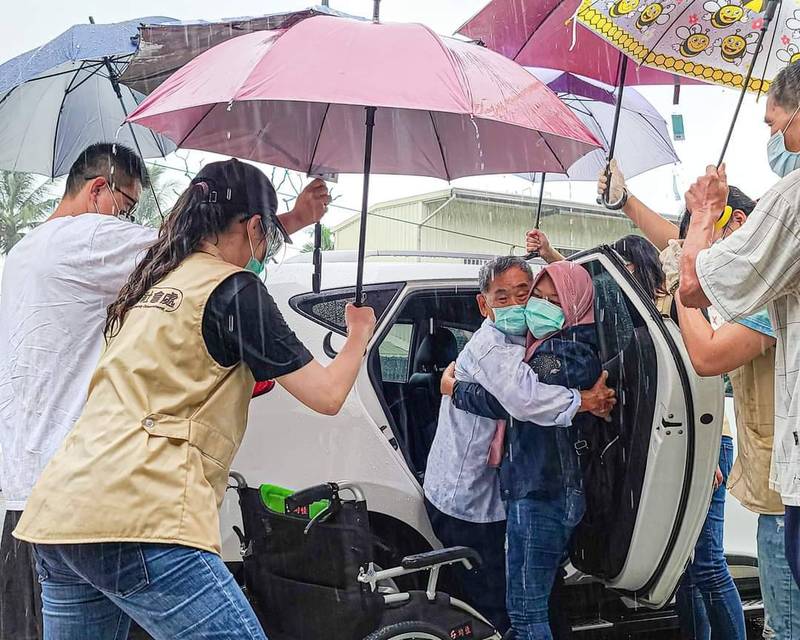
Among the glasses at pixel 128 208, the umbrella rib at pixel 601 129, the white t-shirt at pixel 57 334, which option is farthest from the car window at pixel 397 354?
the white t-shirt at pixel 57 334

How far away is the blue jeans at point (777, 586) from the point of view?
2.37 m

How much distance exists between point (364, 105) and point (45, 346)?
123cm

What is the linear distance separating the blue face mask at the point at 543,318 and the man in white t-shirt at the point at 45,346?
143cm

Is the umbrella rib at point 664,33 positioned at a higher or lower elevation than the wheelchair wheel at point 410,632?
higher

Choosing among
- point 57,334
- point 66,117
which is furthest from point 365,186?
point 66,117

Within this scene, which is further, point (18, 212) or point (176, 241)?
point (18, 212)

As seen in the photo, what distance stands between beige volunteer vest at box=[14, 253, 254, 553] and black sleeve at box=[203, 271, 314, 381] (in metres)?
0.03

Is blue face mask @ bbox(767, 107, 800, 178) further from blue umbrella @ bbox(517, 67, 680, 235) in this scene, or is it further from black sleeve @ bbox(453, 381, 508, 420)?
blue umbrella @ bbox(517, 67, 680, 235)

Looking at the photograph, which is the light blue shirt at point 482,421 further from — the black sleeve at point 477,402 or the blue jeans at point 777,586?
→ the blue jeans at point 777,586

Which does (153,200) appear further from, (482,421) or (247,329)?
(247,329)

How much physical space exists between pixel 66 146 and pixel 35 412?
195 centimetres

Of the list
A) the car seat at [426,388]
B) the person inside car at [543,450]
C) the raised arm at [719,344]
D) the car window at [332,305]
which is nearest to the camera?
the raised arm at [719,344]

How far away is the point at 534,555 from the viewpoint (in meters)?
3.16

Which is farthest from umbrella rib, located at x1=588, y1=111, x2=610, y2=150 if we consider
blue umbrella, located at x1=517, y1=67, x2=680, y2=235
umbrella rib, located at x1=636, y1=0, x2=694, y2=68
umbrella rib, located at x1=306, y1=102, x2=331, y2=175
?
umbrella rib, located at x1=306, y1=102, x2=331, y2=175
